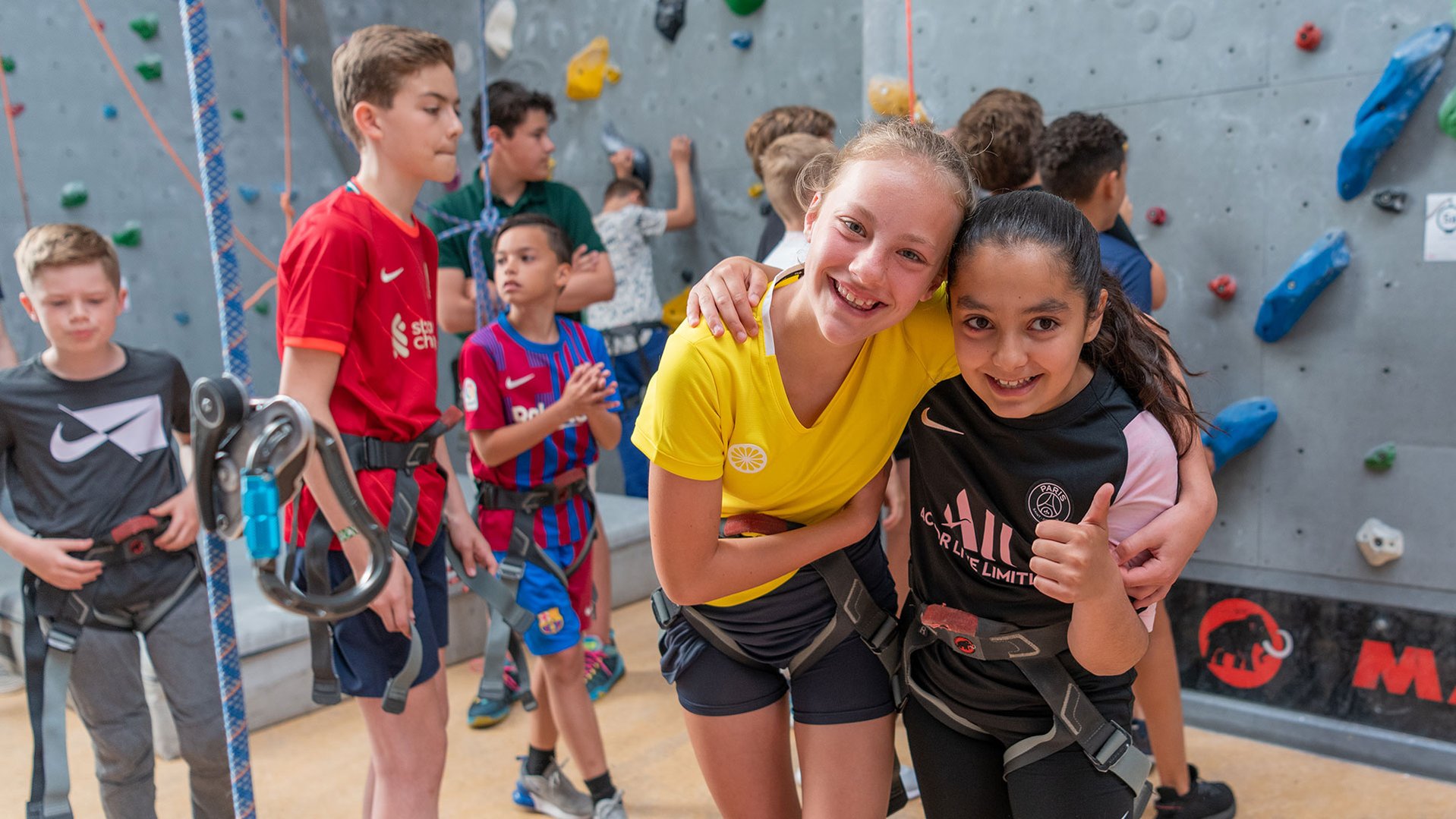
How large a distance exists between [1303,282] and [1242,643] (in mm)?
1023

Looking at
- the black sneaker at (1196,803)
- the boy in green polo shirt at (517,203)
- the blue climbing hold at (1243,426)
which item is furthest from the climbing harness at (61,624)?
the blue climbing hold at (1243,426)

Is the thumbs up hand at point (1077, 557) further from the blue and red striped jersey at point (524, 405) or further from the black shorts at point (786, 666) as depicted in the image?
the blue and red striped jersey at point (524, 405)

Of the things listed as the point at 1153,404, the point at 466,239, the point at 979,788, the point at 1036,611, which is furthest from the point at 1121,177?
the point at 466,239

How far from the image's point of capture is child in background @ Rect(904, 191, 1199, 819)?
51.2 inches

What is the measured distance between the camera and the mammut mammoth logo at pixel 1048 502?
137cm

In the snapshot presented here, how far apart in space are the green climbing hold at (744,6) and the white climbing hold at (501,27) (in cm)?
150

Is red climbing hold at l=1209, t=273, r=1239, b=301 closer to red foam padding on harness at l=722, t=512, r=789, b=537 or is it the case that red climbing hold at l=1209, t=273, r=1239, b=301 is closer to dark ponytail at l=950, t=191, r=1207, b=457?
dark ponytail at l=950, t=191, r=1207, b=457

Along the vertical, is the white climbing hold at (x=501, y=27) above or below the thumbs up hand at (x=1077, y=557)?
above

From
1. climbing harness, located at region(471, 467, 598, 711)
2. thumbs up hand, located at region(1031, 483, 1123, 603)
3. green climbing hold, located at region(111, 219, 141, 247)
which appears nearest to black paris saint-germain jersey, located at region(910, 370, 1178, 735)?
thumbs up hand, located at region(1031, 483, 1123, 603)

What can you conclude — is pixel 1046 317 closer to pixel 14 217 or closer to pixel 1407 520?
pixel 1407 520

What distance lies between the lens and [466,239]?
321 cm

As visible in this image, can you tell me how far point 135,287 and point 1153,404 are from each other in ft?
17.0

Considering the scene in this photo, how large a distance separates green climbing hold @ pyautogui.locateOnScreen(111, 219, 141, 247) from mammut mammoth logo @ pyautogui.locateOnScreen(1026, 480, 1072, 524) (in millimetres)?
5081

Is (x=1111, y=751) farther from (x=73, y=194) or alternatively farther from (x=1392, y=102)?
(x=73, y=194)
